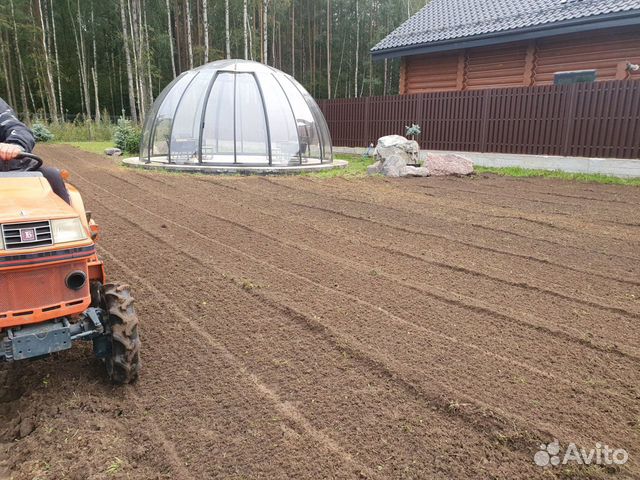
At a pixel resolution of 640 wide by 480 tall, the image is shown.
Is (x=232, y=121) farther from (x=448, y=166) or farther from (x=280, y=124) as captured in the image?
(x=448, y=166)

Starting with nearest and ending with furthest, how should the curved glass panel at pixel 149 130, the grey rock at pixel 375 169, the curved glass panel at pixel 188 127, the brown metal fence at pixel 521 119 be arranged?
the brown metal fence at pixel 521 119 < the grey rock at pixel 375 169 < the curved glass panel at pixel 188 127 < the curved glass panel at pixel 149 130

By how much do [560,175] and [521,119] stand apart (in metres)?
2.28

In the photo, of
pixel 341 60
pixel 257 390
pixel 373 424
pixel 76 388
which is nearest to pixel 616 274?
pixel 373 424

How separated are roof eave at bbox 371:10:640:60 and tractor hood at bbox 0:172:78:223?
1412 centimetres

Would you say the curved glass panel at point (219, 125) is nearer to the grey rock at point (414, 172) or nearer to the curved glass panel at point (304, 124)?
the curved glass panel at point (304, 124)

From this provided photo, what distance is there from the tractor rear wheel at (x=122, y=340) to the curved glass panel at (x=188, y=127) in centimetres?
1027

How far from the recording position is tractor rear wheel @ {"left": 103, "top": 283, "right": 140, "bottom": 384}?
2537mm

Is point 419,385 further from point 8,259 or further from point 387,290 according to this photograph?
point 8,259

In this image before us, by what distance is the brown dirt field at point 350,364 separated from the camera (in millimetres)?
2117

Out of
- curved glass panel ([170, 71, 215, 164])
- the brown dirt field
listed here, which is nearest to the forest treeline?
curved glass panel ([170, 71, 215, 164])

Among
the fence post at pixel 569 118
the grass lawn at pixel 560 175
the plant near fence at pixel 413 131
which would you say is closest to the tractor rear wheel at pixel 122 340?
the grass lawn at pixel 560 175

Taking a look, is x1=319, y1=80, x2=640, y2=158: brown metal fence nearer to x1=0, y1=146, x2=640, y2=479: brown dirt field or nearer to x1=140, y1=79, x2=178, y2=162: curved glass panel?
x1=0, y1=146, x2=640, y2=479: brown dirt field

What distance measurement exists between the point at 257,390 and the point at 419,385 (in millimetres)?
903
